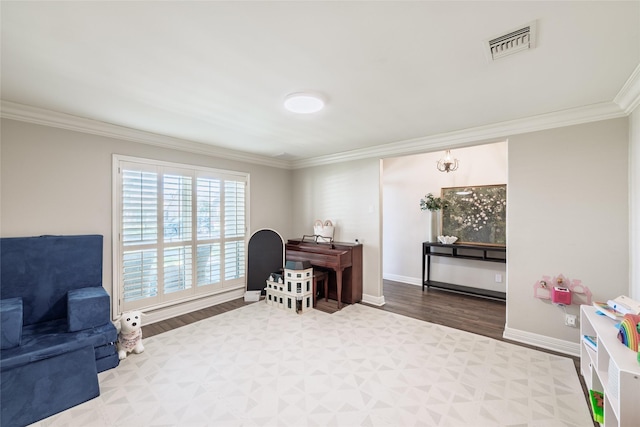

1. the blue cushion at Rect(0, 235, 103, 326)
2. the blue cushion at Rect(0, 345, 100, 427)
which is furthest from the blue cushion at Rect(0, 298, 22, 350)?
the blue cushion at Rect(0, 235, 103, 326)

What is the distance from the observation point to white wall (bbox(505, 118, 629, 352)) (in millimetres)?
2494

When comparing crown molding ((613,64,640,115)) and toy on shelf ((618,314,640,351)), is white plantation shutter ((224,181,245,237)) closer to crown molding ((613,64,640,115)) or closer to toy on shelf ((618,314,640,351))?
toy on shelf ((618,314,640,351))

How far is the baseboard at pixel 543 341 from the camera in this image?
266cm

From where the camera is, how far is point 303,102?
90.8 inches

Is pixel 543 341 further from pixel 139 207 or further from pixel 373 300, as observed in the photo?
pixel 139 207

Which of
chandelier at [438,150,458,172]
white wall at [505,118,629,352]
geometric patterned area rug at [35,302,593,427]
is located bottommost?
geometric patterned area rug at [35,302,593,427]

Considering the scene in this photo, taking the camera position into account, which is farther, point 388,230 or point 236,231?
point 388,230

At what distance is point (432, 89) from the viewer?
7.13 ft

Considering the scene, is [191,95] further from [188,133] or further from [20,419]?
[20,419]

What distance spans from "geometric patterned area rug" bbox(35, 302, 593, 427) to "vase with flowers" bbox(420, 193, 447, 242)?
7.18 feet

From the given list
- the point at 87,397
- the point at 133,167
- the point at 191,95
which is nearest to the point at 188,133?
the point at 133,167

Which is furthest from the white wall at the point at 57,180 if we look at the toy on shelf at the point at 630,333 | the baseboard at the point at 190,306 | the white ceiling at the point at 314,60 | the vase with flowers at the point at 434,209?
the toy on shelf at the point at 630,333

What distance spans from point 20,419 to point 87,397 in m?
0.34

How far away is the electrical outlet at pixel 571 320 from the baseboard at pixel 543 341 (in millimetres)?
185
